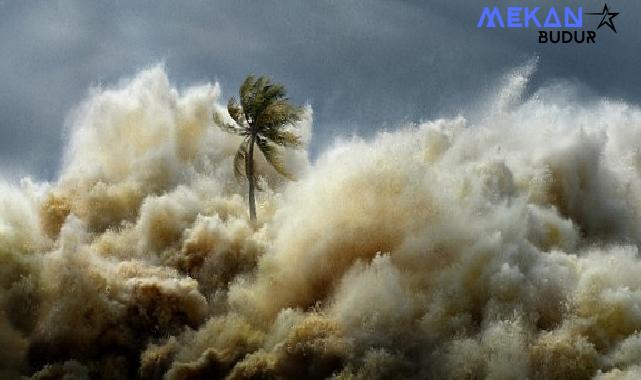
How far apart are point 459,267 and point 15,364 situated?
17338mm

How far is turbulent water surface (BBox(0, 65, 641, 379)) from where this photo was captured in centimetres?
2272

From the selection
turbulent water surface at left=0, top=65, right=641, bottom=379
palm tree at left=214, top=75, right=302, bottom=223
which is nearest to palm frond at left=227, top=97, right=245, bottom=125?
palm tree at left=214, top=75, right=302, bottom=223

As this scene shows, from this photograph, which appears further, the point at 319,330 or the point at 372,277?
the point at 372,277

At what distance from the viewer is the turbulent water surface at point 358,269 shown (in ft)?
74.5

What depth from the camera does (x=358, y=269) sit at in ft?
88.1

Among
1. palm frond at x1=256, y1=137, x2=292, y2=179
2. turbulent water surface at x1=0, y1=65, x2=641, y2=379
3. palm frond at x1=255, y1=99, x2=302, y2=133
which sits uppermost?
palm frond at x1=255, y1=99, x2=302, y2=133

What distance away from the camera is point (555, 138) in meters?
37.1

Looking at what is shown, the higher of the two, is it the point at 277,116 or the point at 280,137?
the point at 277,116

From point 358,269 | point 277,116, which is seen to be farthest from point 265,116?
point 358,269

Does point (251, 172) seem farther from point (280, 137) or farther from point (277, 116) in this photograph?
point (277, 116)

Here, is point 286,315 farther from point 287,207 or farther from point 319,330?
point 287,207

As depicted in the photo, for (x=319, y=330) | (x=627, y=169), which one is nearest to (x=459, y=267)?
(x=319, y=330)

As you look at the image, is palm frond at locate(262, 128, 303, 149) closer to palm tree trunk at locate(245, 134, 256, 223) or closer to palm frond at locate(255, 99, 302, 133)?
palm frond at locate(255, 99, 302, 133)

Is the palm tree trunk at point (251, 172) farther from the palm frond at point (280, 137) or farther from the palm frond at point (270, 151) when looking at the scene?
the palm frond at point (280, 137)
